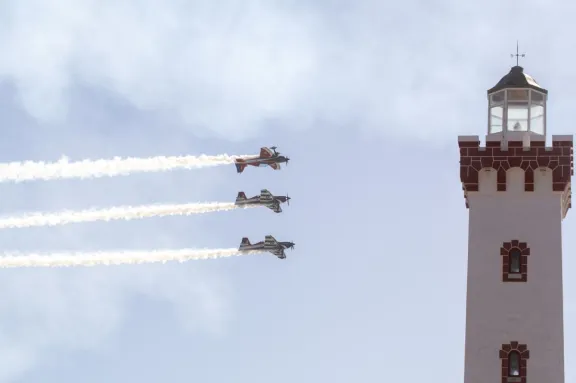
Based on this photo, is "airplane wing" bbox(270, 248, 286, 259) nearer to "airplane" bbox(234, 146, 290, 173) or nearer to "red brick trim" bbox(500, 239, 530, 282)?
"airplane" bbox(234, 146, 290, 173)

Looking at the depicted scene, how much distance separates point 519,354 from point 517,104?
12.5 metres

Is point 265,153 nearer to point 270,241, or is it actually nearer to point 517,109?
point 270,241

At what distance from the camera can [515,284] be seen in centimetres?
6912

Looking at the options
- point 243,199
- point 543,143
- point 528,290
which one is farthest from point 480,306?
point 243,199

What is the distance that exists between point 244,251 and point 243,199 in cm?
424

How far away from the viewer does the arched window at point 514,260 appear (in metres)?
69.4

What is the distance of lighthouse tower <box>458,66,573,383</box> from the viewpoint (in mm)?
67938

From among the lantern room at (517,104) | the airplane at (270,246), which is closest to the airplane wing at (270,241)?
the airplane at (270,246)

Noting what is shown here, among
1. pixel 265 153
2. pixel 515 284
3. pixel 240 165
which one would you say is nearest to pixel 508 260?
pixel 515 284

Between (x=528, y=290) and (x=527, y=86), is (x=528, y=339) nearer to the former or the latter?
(x=528, y=290)

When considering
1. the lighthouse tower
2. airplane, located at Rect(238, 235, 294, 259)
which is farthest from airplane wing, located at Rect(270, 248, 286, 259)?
the lighthouse tower

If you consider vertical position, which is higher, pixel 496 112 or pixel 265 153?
pixel 265 153

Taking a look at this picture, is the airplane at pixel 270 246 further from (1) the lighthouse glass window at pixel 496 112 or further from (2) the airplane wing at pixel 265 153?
(1) the lighthouse glass window at pixel 496 112

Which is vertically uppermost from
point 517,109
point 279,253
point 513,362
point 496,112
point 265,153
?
point 265,153
